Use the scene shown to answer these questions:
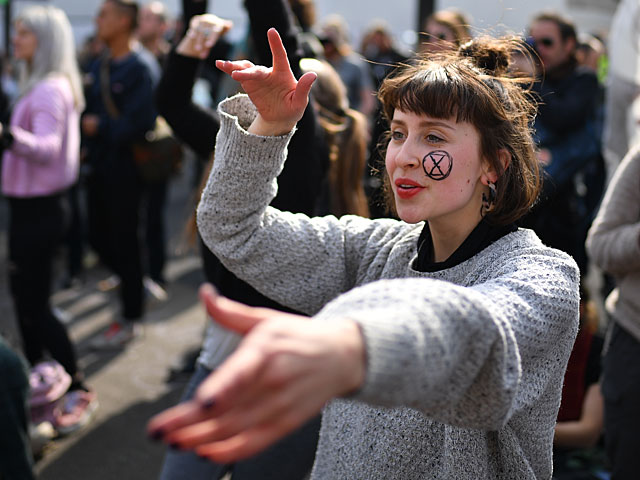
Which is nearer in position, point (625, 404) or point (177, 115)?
point (625, 404)

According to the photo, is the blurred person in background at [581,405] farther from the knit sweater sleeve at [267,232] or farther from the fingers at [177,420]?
the fingers at [177,420]

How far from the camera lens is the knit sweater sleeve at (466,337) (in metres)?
0.82

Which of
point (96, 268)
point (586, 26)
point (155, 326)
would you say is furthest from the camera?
point (586, 26)

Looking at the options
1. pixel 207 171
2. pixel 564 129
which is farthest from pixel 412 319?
pixel 564 129

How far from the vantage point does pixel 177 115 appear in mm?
2295

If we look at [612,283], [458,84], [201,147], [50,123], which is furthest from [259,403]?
[612,283]

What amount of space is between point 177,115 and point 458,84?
1192mm

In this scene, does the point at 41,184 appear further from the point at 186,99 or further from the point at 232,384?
the point at 232,384

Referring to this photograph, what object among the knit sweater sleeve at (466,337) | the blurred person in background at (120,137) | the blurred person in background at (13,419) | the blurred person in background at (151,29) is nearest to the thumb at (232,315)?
the knit sweater sleeve at (466,337)

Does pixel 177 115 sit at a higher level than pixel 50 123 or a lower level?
higher

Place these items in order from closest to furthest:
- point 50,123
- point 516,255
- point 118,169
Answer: point 516,255 < point 50,123 < point 118,169

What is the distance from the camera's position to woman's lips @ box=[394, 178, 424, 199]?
134cm

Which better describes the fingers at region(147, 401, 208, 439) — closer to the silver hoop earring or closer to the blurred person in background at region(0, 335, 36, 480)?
the silver hoop earring

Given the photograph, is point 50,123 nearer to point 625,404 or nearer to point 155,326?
point 155,326
